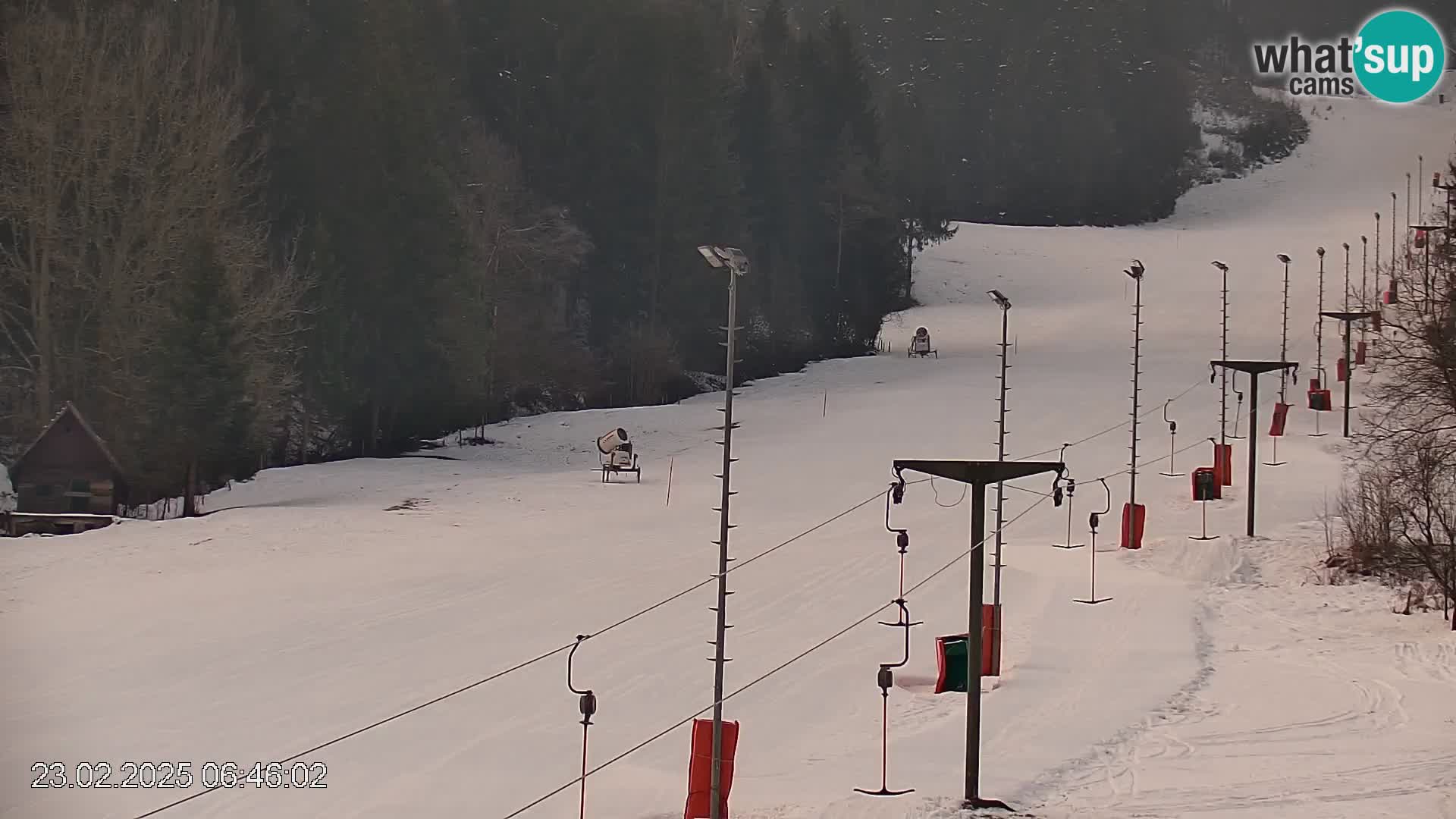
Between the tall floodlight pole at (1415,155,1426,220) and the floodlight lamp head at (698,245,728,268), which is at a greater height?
the tall floodlight pole at (1415,155,1426,220)

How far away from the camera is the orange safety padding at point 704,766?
12.5 m

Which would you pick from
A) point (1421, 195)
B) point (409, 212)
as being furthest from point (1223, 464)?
point (1421, 195)

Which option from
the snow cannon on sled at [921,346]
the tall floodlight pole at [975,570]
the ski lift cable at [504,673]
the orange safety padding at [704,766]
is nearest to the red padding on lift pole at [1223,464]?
the ski lift cable at [504,673]

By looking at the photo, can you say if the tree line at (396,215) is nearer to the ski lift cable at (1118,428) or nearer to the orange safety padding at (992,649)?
the ski lift cable at (1118,428)

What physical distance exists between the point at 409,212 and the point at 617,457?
9.58 metres

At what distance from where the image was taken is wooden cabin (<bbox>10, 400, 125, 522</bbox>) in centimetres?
2691

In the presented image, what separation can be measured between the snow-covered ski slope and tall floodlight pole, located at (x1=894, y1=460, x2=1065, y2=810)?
18.6 inches

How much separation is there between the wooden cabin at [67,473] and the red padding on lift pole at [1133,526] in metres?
18.9

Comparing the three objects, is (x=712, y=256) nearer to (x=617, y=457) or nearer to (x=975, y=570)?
(x=975, y=570)

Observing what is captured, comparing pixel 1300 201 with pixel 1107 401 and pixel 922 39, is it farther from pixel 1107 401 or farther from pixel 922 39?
pixel 1107 401

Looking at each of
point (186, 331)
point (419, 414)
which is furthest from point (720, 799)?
point (419, 414)

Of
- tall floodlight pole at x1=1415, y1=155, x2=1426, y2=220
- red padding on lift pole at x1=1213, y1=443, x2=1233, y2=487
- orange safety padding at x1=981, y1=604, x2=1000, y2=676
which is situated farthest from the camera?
tall floodlight pole at x1=1415, y1=155, x2=1426, y2=220

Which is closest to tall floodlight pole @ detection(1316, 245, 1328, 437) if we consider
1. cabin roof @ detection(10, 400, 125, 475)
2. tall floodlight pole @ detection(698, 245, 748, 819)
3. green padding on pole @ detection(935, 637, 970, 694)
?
green padding on pole @ detection(935, 637, 970, 694)

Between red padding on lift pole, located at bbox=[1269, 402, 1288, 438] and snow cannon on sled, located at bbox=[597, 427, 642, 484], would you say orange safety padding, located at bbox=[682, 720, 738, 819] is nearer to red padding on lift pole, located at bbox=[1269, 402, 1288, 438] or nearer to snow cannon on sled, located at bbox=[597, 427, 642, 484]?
snow cannon on sled, located at bbox=[597, 427, 642, 484]
